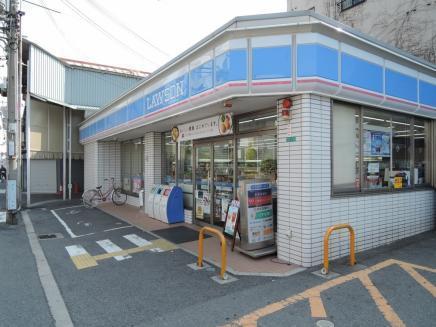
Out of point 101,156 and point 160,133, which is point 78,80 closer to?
point 101,156

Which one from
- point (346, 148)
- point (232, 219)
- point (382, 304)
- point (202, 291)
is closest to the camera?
point (382, 304)

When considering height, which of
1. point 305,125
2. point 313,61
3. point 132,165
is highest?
point 313,61

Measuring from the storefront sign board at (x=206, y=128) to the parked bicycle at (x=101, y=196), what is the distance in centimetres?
589

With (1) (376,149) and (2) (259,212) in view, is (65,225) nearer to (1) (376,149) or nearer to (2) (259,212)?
(2) (259,212)

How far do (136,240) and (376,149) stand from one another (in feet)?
19.8

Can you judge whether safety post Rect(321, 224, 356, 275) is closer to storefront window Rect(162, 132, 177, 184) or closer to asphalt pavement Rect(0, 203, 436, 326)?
asphalt pavement Rect(0, 203, 436, 326)

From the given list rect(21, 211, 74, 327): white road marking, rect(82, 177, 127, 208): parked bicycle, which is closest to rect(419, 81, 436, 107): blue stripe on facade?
rect(21, 211, 74, 327): white road marking

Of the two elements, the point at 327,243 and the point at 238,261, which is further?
the point at 238,261

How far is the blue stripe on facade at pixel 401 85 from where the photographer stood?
651 cm

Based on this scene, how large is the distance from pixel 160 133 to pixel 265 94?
6.24 meters

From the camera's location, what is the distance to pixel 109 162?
1487 centimetres

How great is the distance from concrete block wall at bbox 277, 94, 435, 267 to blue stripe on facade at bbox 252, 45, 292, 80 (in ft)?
1.85

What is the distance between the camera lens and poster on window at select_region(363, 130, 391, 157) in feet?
21.5

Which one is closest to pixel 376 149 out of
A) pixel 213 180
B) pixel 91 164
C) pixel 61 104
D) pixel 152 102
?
pixel 213 180
